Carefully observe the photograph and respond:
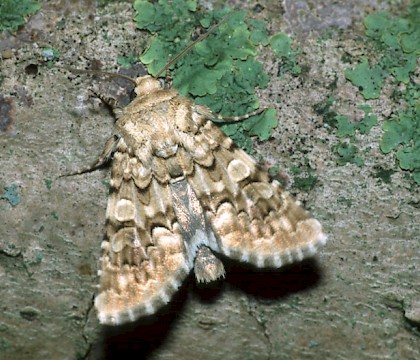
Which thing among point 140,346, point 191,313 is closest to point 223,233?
point 191,313

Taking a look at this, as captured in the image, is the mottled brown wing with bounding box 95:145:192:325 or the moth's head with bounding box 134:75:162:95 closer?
the mottled brown wing with bounding box 95:145:192:325

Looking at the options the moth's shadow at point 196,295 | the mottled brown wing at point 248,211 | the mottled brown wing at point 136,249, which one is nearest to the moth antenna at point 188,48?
the mottled brown wing at point 248,211

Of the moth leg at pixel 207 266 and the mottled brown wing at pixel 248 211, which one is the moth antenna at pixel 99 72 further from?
the moth leg at pixel 207 266

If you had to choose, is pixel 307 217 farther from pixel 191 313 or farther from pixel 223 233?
pixel 191 313

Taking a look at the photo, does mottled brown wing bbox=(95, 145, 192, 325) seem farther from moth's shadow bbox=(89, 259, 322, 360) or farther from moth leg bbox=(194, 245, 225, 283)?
moth's shadow bbox=(89, 259, 322, 360)

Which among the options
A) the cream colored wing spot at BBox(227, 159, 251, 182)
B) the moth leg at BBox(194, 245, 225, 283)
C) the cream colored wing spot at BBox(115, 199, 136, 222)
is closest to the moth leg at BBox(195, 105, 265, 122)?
the cream colored wing spot at BBox(227, 159, 251, 182)

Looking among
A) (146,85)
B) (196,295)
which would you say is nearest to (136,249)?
(196,295)

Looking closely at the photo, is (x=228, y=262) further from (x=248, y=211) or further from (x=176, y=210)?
(x=176, y=210)
